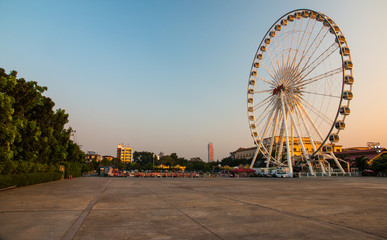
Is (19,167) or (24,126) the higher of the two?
(24,126)

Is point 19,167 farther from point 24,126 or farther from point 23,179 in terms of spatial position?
point 24,126

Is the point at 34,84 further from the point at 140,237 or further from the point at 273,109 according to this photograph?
the point at 273,109

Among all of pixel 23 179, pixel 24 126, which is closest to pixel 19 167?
pixel 23 179

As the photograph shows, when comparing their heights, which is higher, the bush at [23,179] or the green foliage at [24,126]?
the green foliage at [24,126]

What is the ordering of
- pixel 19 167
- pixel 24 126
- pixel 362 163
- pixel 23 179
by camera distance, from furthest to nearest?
pixel 362 163, pixel 19 167, pixel 23 179, pixel 24 126

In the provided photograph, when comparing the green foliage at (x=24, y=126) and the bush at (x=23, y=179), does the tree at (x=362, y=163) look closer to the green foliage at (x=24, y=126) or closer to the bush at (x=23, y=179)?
the green foliage at (x=24, y=126)

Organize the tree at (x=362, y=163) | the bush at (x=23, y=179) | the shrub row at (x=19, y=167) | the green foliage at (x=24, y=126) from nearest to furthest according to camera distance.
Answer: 1. the green foliage at (x=24, y=126)
2. the bush at (x=23, y=179)
3. the shrub row at (x=19, y=167)
4. the tree at (x=362, y=163)

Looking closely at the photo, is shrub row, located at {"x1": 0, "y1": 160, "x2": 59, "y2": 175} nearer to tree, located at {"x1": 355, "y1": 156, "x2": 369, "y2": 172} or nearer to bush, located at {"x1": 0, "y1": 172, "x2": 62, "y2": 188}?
bush, located at {"x1": 0, "y1": 172, "x2": 62, "y2": 188}

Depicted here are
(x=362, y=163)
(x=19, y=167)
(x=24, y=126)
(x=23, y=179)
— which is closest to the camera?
(x=24, y=126)

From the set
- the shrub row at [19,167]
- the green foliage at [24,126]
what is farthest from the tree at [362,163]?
the shrub row at [19,167]

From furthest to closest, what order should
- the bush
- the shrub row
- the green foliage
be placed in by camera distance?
the shrub row, the bush, the green foliage

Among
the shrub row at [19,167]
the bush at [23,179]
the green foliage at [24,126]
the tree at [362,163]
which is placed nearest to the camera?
the green foliage at [24,126]

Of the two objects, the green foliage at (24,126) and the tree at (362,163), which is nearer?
the green foliage at (24,126)

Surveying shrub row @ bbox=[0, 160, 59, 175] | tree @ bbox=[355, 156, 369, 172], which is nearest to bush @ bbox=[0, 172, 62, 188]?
shrub row @ bbox=[0, 160, 59, 175]
